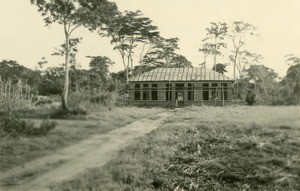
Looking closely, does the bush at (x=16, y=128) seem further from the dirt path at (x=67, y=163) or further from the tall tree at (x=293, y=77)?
the tall tree at (x=293, y=77)

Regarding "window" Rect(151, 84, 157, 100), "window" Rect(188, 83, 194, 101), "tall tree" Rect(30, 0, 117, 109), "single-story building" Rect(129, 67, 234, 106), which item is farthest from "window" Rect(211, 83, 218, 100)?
"tall tree" Rect(30, 0, 117, 109)

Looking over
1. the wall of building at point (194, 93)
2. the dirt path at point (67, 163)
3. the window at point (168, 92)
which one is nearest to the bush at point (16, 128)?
the dirt path at point (67, 163)

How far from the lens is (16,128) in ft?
41.1

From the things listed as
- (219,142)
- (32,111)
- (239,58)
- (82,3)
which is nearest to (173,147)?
(219,142)

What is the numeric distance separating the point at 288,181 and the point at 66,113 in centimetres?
1373

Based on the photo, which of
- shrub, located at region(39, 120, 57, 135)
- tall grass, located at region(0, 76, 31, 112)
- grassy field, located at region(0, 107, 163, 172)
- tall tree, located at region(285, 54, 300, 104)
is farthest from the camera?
tall tree, located at region(285, 54, 300, 104)

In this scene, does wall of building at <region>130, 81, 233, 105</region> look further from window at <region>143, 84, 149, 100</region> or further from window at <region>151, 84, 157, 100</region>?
window at <region>151, 84, 157, 100</region>

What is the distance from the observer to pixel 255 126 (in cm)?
1257

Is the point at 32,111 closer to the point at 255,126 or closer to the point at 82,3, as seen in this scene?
the point at 82,3

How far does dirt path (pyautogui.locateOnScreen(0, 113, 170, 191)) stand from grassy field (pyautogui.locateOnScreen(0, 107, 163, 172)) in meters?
0.42

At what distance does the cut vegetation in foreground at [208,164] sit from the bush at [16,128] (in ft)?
12.6

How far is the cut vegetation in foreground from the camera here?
7.58 meters

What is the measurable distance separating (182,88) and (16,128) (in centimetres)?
2417

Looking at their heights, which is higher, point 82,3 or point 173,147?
point 82,3
